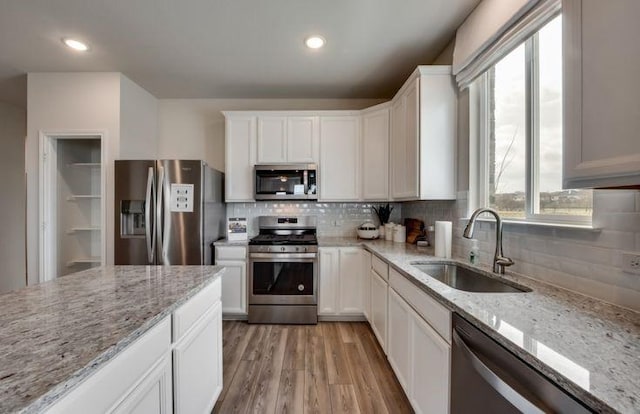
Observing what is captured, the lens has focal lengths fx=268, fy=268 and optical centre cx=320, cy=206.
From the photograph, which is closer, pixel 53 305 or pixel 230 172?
pixel 53 305

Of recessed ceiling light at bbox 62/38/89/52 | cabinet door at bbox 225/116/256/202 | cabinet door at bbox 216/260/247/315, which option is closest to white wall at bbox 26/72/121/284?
recessed ceiling light at bbox 62/38/89/52

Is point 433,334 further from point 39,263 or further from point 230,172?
point 39,263

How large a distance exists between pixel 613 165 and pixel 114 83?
3.98 metres

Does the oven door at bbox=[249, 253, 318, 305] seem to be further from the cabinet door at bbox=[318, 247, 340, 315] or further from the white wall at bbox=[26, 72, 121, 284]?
the white wall at bbox=[26, 72, 121, 284]

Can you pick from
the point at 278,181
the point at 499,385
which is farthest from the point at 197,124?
the point at 499,385

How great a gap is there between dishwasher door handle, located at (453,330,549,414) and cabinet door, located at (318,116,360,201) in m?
2.32

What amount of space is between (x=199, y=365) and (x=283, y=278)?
1.58 metres

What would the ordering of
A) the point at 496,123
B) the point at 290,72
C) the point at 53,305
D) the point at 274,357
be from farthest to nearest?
the point at 290,72 < the point at 274,357 < the point at 496,123 < the point at 53,305

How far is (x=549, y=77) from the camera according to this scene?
4.80ft

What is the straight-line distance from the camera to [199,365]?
1.38 m

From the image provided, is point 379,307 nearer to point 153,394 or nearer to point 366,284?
point 366,284

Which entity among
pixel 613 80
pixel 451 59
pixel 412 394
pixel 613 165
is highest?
pixel 451 59

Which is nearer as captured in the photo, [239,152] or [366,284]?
[366,284]

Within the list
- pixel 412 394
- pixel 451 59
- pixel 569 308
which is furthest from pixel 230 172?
pixel 569 308
